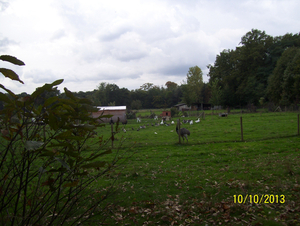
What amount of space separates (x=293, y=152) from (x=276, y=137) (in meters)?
4.24

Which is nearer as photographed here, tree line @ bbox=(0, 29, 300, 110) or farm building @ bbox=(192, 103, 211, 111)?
tree line @ bbox=(0, 29, 300, 110)

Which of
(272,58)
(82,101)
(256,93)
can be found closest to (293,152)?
(82,101)

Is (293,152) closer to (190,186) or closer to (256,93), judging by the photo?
(190,186)

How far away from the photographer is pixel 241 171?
7.41 m

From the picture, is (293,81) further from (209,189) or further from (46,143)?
(46,143)

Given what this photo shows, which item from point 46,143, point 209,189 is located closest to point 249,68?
point 209,189

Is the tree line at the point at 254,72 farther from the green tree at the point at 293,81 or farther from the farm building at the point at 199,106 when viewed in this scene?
the farm building at the point at 199,106

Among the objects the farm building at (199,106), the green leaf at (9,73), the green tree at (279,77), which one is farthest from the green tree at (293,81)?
the green leaf at (9,73)
